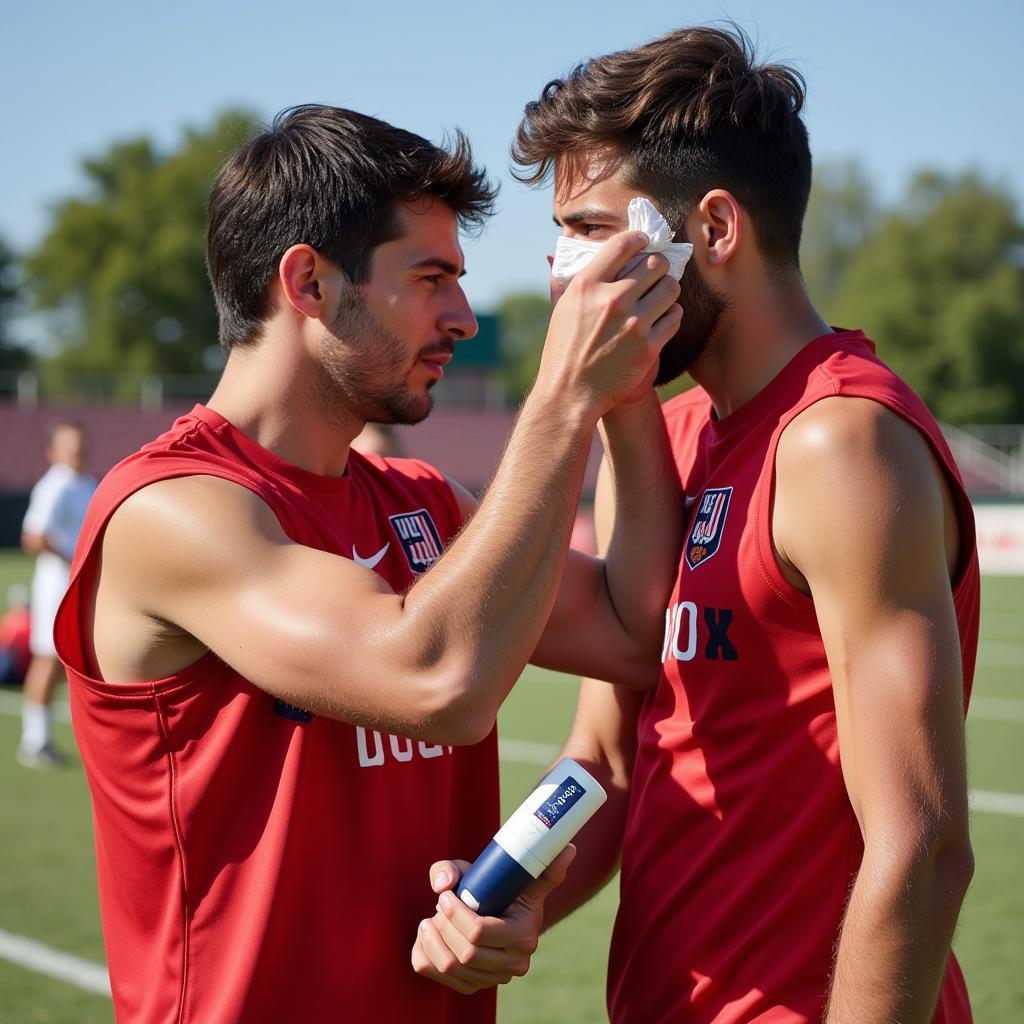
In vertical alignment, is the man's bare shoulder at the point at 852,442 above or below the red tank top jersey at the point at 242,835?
above

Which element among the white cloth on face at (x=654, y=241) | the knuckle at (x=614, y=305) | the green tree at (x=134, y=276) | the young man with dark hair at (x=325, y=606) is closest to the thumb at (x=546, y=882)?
the young man with dark hair at (x=325, y=606)

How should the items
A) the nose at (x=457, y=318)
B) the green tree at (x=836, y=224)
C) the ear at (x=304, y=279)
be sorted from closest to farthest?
the ear at (x=304, y=279) → the nose at (x=457, y=318) → the green tree at (x=836, y=224)

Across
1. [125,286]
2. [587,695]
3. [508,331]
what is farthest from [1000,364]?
[587,695]

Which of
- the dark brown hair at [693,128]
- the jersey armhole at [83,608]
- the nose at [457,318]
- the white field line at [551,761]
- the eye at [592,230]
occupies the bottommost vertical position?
the white field line at [551,761]

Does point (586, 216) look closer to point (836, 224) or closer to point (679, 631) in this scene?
point (679, 631)

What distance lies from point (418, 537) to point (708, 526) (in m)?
0.65

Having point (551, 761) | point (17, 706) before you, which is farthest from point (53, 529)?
point (551, 761)

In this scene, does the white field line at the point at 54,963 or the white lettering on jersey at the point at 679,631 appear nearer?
the white lettering on jersey at the point at 679,631

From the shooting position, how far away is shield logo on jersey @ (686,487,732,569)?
2377mm

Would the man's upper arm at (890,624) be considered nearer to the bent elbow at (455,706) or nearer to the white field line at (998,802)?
the bent elbow at (455,706)

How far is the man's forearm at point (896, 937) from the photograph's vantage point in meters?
1.97

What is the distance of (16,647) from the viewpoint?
1283 cm

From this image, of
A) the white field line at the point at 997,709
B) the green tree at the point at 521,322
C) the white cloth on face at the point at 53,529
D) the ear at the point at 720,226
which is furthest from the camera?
the green tree at the point at 521,322

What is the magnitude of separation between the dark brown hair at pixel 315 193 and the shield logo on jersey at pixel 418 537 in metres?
0.50
